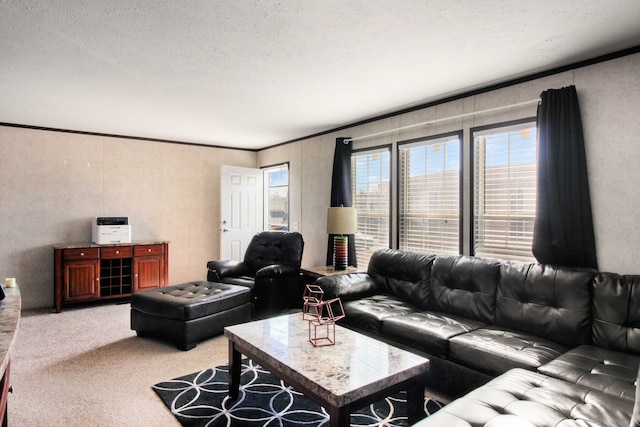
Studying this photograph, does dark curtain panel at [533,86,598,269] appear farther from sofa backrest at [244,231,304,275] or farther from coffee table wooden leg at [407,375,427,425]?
sofa backrest at [244,231,304,275]

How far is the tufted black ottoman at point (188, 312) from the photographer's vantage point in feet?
11.3

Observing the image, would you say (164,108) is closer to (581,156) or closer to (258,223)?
(258,223)

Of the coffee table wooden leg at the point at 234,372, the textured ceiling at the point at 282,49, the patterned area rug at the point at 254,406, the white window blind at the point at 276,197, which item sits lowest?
the patterned area rug at the point at 254,406

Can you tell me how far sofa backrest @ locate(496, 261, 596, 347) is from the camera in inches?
96.7

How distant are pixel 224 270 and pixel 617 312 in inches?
150

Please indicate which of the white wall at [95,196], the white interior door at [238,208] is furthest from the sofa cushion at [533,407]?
the white wall at [95,196]

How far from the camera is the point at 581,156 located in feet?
8.98

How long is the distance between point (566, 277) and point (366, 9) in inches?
86.2

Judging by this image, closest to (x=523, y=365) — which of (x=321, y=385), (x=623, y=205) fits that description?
(x=321, y=385)

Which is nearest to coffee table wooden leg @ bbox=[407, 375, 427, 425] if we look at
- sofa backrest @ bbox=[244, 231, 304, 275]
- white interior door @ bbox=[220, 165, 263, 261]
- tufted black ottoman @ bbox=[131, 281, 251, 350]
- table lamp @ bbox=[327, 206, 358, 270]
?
tufted black ottoman @ bbox=[131, 281, 251, 350]

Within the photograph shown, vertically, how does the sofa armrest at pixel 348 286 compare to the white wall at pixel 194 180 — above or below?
below

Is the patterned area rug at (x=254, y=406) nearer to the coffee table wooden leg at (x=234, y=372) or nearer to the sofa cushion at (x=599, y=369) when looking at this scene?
the coffee table wooden leg at (x=234, y=372)

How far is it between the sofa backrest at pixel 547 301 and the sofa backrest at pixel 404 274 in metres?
0.67

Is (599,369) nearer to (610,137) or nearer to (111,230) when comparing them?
(610,137)
